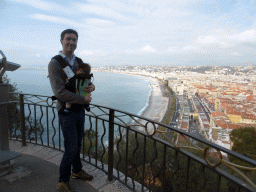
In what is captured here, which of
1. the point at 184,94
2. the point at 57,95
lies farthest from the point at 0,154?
the point at 184,94

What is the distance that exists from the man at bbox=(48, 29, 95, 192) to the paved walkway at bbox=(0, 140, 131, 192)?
0.25m

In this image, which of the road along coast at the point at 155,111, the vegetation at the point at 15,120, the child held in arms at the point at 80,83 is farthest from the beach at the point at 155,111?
the child held in arms at the point at 80,83

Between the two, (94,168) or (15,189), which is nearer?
(15,189)

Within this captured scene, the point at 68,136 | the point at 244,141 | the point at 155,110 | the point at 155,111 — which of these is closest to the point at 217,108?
the point at 155,110

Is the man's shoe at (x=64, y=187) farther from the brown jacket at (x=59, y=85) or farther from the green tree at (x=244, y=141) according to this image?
the green tree at (x=244, y=141)

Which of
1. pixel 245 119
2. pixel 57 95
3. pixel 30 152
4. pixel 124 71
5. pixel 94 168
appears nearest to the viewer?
pixel 57 95

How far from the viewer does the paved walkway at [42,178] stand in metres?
1.97

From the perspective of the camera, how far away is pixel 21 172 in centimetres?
224

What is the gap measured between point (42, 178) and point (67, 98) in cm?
121

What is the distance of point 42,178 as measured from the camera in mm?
2125

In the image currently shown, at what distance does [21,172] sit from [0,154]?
339 mm

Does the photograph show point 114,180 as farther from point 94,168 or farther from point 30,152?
point 30,152

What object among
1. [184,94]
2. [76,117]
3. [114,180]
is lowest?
[184,94]

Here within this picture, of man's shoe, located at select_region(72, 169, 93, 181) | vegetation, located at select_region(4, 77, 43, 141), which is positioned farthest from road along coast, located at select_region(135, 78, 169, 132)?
man's shoe, located at select_region(72, 169, 93, 181)
